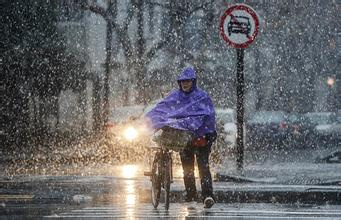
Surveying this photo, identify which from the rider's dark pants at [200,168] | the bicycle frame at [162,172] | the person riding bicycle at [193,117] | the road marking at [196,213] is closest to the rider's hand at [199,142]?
the person riding bicycle at [193,117]

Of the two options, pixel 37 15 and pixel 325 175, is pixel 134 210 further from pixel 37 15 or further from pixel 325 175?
pixel 37 15

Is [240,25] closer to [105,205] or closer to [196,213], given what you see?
[105,205]


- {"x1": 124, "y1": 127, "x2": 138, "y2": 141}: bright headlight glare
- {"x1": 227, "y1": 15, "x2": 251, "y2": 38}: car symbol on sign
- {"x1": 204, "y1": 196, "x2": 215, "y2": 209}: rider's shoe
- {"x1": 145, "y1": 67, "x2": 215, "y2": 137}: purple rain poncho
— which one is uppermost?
{"x1": 227, "y1": 15, "x2": 251, "y2": 38}: car symbol on sign

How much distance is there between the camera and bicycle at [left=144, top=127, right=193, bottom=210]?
1032cm

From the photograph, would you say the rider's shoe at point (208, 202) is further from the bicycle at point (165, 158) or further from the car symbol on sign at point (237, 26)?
the car symbol on sign at point (237, 26)

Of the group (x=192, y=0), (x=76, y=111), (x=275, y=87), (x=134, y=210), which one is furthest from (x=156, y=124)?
(x=275, y=87)

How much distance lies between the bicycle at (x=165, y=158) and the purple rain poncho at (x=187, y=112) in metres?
0.10

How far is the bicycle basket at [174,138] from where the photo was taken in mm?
10297

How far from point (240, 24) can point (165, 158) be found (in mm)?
5465

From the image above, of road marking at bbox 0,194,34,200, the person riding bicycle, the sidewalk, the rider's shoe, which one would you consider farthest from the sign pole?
the rider's shoe

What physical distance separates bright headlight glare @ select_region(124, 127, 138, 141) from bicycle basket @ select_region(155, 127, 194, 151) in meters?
13.2

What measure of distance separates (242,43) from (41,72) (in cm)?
1957

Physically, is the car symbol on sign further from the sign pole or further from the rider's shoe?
the rider's shoe

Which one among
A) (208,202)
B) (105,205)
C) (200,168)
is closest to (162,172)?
(200,168)
